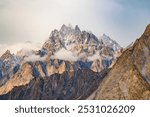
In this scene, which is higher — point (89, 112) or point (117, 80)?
point (117, 80)

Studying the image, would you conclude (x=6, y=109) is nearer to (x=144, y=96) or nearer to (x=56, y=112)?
(x=56, y=112)

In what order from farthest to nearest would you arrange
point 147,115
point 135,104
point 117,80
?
point 117,80 → point 135,104 → point 147,115

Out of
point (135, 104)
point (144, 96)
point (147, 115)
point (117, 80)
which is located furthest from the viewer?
point (117, 80)

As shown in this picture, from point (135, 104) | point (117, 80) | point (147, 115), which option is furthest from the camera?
point (117, 80)

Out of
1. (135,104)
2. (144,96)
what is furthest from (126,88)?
(135,104)

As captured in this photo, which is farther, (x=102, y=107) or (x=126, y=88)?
(x=126, y=88)

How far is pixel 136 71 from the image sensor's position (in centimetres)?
19762

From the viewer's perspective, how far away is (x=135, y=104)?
53.7 ft

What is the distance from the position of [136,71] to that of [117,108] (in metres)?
183

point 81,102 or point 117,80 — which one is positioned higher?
point 117,80

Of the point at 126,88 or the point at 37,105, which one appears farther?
the point at 126,88

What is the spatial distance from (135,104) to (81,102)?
6.65ft

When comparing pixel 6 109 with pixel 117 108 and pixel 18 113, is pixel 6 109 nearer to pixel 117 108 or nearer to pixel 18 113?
pixel 18 113

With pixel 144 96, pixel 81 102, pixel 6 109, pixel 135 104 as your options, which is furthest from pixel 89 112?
pixel 144 96
